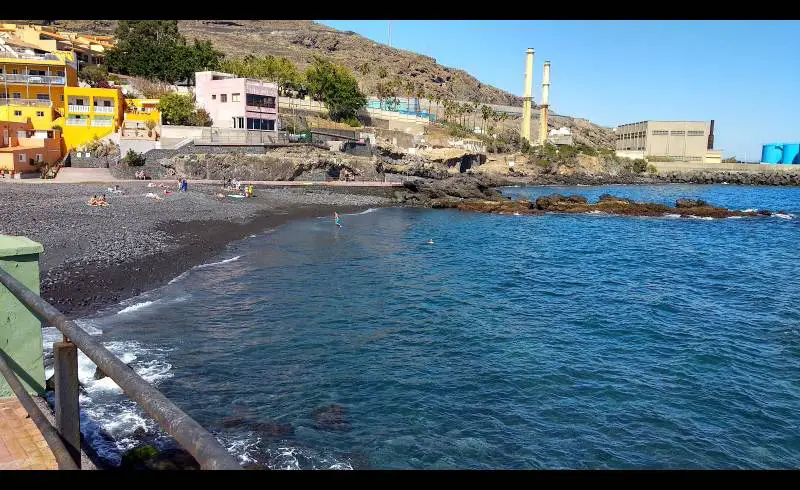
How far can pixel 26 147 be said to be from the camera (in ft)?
146

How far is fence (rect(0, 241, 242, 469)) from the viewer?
1590 mm

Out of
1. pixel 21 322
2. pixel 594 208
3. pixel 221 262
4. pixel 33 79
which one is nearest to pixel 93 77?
pixel 33 79

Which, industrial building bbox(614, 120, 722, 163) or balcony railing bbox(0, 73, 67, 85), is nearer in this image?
balcony railing bbox(0, 73, 67, 85)

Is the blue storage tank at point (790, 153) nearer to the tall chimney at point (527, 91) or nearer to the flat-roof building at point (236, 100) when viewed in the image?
the tall chimney at point (527, 91)

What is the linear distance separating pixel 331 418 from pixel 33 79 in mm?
52772

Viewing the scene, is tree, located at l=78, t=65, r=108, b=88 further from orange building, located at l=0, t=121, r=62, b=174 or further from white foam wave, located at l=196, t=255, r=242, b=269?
white foam wave, located at l=196, t=255, r=242, b=269

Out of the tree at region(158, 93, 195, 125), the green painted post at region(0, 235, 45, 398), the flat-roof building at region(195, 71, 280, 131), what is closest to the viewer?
the green painted post at region(0, 235, 45, 398)

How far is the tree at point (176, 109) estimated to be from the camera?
56125mm

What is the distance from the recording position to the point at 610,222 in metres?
46.5

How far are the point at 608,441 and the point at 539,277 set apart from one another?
1515 cm

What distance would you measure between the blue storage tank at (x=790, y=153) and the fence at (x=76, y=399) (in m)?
142

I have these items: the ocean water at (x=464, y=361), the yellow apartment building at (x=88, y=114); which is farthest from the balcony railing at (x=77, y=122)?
the ocean water at (x=464, y=361)

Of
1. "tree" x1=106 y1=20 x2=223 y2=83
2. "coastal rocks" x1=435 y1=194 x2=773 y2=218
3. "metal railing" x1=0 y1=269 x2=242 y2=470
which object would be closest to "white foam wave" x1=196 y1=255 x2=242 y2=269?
"metal railing" x1=0 y1=269 x2=242 y2=470
